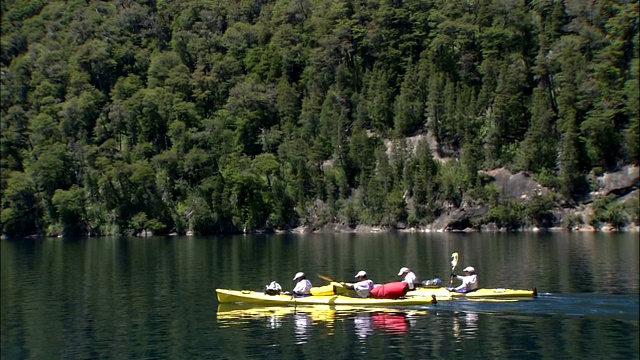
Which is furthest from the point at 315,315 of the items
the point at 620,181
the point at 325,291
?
the point at 620,181

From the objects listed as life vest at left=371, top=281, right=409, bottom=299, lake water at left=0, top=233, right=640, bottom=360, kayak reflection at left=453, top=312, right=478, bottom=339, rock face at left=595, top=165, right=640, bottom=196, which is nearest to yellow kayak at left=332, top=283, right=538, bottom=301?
lake water at left=0, top=233, right=640, bottom=360

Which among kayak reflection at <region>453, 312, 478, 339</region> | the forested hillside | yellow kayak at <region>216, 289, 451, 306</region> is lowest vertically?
kayak reflection at <region>453, 312, 478, 339</region>

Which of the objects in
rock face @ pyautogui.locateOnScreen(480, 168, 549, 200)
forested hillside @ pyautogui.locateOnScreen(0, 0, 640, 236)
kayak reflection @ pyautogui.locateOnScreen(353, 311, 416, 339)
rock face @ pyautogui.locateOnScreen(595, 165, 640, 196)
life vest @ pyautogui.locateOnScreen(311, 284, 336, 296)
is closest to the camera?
kayak reflection @ pyautogui.locateOnScreen(353, 311, 416, 339)

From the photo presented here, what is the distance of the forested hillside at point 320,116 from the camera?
107750 mm

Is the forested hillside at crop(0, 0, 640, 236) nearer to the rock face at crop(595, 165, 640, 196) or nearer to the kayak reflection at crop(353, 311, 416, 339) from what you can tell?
the rock face at crop(595, 165, 640, 196)

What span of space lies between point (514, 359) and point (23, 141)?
132 m

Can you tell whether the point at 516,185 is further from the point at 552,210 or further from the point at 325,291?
the point at 325,291

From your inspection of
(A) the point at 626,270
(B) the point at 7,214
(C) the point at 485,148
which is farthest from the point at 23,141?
(A) the point at 626,270

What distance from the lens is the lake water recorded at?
2925 centimetres

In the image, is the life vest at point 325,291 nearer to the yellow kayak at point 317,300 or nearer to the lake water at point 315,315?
the yellow kayak at point 317,300

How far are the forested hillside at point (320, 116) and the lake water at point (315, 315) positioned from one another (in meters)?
47.7

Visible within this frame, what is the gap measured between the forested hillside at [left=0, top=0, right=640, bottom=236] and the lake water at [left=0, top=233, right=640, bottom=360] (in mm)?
47673

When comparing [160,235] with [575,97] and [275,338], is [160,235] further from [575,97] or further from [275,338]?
[275,338]

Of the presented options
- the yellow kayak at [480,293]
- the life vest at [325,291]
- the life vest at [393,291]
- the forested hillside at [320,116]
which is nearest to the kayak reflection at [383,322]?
the life vest at [393,291]
